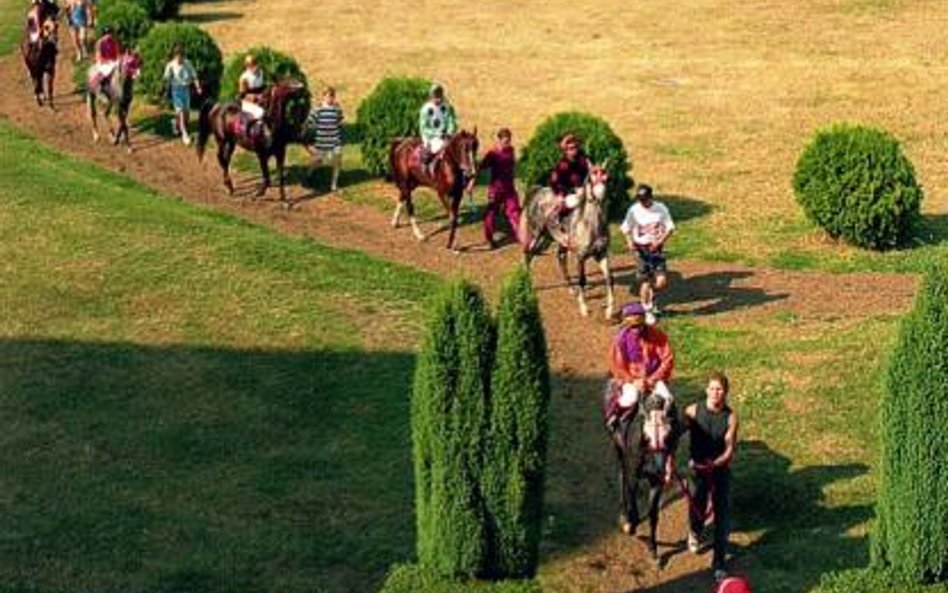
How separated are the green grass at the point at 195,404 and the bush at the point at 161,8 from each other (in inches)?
630

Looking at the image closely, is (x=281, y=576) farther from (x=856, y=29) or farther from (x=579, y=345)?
(x=856, y=29)

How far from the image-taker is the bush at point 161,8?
40319 millimetres

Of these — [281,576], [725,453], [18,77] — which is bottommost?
[281,576]

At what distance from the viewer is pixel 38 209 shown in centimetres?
2502

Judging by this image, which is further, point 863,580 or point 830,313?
point 830,313

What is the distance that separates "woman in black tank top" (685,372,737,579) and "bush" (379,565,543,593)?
2.21 m

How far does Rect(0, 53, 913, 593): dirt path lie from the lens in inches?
583

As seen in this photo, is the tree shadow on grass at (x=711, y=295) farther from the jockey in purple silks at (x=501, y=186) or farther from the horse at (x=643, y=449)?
the horse at (x=643, y=449)

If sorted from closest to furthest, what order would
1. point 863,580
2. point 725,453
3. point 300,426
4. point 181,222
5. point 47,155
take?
1. point 863,580
2. point 725,453
3. point 300,426
4. point 181,222
5. point 47,155

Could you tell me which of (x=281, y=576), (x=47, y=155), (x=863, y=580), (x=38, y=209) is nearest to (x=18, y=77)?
(x=47, y=155)

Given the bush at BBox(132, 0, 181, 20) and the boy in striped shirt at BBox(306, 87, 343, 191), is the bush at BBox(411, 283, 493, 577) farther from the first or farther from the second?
the bush at BBox(132, 0, 181, 20)

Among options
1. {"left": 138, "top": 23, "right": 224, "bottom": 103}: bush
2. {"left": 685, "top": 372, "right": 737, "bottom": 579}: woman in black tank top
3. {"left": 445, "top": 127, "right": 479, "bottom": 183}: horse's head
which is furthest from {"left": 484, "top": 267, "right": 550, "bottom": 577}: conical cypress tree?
{"left": 138, "top": 23, "right": 224, "bottom": 103}: bush

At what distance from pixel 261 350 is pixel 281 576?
5439 mm

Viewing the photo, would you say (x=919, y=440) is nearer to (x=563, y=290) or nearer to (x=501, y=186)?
(x=563, y=290)
